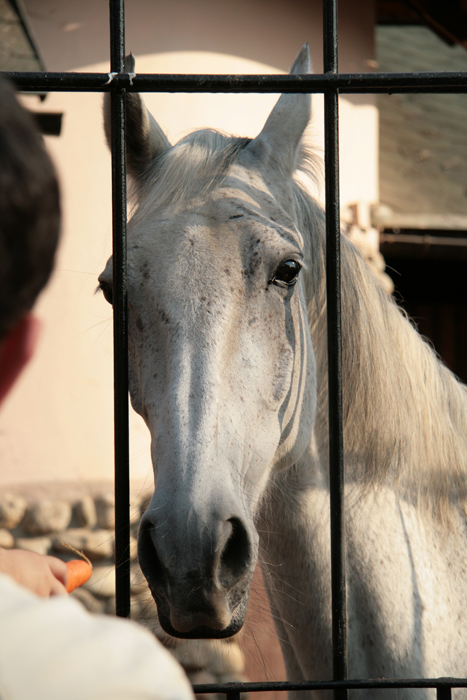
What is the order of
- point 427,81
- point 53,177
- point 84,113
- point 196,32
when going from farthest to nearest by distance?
point 196,32, point 84,113, point 427,81, point 53,177

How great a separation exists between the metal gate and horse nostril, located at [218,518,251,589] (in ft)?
0.53

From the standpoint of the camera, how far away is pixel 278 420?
1.29 meters

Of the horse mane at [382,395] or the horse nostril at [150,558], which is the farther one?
the horse mane at [382,395]

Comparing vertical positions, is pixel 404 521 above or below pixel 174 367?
below

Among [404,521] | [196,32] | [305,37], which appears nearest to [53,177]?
[404,521]

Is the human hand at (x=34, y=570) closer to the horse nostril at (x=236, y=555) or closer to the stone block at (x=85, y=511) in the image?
the horse nostril at (x=236, y=555)

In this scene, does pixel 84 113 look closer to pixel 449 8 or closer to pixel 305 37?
pixel 305 37

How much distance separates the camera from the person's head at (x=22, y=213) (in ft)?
1.36

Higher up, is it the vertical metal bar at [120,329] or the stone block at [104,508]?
the vertical metal bar at [120,329]

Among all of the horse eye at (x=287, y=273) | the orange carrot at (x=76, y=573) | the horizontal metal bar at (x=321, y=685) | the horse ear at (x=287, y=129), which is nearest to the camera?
the orange carrot at (x=76, y=573)

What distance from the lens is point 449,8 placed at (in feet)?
17.5

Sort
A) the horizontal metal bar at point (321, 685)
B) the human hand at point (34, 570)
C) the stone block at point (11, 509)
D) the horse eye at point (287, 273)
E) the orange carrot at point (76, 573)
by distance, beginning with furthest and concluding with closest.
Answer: the stone block at point (11, 509) → the horse eye at point (287, 273) → the horizontal metal bar at point (321, 685) → the orange carrot at point (76, 573) → the human hand at point (34, 570)

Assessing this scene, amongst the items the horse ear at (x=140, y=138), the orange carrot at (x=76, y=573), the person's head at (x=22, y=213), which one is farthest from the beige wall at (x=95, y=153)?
the person's head at (x=22, y=213)

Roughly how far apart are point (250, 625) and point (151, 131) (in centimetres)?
122
